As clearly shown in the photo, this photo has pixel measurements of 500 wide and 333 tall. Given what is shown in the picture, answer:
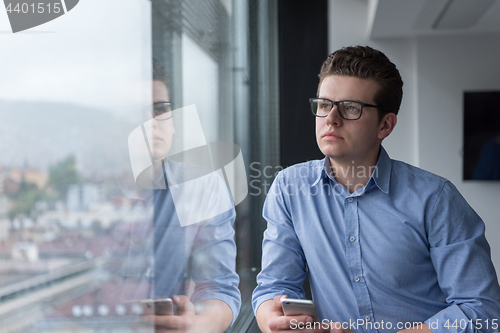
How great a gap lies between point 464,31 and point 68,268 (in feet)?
10.3

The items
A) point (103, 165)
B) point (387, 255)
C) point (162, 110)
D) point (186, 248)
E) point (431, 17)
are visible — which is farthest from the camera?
point (431, 17)

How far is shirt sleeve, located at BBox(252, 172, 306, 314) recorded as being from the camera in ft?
3.96

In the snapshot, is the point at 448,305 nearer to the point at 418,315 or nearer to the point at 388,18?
the point at 418,315

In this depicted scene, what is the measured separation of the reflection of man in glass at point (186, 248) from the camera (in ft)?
2.10

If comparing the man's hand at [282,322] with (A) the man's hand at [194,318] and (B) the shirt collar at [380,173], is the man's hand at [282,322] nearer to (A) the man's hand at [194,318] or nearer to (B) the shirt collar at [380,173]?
(A) the man's hand at [194,318]

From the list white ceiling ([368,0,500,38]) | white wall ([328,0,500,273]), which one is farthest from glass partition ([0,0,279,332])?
white wall ([328,0,500,273])

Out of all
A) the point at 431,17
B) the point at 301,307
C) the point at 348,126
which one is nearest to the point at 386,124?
the point at 348,126

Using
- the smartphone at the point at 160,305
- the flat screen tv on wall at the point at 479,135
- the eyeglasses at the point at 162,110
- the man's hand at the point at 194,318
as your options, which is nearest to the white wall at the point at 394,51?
the flat screen tv on wall at the point at 479,135

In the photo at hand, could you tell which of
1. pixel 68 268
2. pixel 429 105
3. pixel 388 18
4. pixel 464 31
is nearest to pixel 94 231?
pixel 68 268

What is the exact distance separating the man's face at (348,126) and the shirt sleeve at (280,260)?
0.70ft

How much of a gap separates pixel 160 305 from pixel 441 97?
9.24ft

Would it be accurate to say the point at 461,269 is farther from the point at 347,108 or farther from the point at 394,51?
the point at 394,51

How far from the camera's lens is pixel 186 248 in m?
0.78

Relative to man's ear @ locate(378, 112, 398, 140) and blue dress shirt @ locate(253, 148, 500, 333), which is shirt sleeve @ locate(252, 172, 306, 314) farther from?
man's ear @ locate(378, 112, 398, 140)
